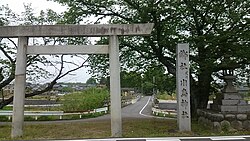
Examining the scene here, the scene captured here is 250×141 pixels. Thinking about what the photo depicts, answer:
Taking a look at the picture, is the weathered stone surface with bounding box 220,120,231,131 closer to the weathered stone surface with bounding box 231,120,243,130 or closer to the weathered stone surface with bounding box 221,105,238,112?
the weathered stone surface with bounding box 231,120,243,130

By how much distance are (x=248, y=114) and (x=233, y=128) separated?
845 millimetres

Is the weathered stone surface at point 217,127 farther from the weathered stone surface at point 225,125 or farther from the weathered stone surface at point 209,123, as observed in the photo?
the weathered stone surface at point 209,123

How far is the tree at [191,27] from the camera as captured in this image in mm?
11141

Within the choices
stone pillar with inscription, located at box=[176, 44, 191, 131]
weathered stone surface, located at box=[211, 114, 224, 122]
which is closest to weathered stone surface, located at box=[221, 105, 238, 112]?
weathered stone surface, located at box=[211, 114, 224, 122]

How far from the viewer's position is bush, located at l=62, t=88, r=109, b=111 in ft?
84.3

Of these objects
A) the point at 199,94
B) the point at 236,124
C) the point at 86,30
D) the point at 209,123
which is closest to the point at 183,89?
the point at 209,123

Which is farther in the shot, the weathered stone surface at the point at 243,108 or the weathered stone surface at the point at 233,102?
the weathered stone surface at the point at 233,102

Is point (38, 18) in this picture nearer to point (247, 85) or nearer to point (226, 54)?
point (226, 54)

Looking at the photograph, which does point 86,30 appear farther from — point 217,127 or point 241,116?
point 241,116

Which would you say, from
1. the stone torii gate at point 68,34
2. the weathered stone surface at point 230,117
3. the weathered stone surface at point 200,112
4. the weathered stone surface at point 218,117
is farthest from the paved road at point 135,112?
the weathered stone surface at point 230,117

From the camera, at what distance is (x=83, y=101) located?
26.7 metres

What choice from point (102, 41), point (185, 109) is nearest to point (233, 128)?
point (185, 109)

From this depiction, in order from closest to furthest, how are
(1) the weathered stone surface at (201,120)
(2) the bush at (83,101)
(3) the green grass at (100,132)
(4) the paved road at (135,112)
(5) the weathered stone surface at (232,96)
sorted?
(3) the green grass at (100,132), (5) the weathered stone surface at (232,96), (1) the weathered stone surface at (201,120), (4) the paved road at (135,112), (2) the bush at (83,101)

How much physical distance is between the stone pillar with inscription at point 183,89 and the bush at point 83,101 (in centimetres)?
1664
